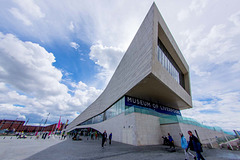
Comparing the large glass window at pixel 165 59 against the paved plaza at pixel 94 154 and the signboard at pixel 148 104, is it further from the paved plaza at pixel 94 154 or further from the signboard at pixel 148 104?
the paved plaza at pixel 94 154

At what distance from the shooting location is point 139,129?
12734 mm

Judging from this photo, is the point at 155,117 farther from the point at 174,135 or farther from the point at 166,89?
the point at 166,89

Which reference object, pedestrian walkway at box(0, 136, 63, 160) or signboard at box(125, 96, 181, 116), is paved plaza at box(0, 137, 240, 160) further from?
signboard at box(125, 96, 181, 116)

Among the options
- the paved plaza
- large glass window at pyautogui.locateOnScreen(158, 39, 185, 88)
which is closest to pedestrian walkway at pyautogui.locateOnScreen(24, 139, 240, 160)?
the paved plaza

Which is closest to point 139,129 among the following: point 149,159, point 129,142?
point 129,142

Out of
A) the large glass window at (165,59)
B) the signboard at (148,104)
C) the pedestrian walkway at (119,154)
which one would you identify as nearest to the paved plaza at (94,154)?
the pedestrian walkway at (119,154)

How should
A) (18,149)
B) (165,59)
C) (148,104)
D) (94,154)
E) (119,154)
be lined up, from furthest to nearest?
(148,104)
(165,59)
(18,149)
(119,154)
(94,154)

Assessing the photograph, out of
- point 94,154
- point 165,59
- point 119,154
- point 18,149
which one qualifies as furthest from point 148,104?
point 18,149

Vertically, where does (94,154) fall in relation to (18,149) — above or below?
below

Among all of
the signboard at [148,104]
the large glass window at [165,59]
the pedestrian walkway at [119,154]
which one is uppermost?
the large glass window at [165,59]

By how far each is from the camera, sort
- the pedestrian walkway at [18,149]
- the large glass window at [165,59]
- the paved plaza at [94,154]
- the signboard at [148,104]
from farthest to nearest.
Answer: the large glass window at [165,59], the signboard at [148,104], the paved plaza at [94,154], the pedestrian walkway at [18,149]

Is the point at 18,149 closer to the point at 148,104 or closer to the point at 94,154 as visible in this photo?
the point at 94,154

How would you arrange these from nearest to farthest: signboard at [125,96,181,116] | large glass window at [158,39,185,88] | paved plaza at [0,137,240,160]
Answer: paved plaza at [0,137,240,160]
signboard at [125,96,181,116]
large glass window at [158,39,185,88]

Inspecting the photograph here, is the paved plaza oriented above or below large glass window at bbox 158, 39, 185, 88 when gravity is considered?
below
